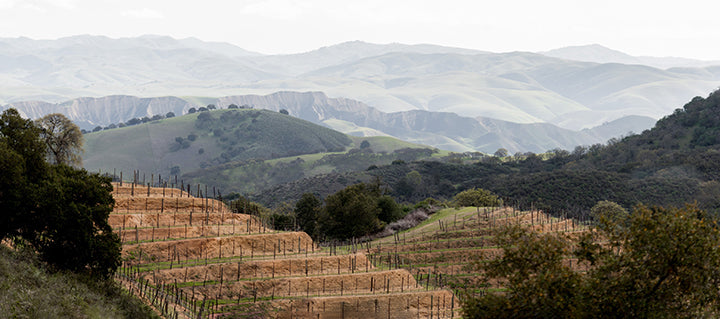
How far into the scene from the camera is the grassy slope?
19.2m

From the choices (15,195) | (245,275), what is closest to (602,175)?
(245,275)

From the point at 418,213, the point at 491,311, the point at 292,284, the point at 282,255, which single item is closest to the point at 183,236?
the point at 282,255

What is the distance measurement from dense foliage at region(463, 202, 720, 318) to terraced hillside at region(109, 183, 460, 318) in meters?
13.6

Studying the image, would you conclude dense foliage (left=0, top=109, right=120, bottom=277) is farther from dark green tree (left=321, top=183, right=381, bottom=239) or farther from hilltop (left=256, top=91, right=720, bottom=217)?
hilltop (left=256, top=91, right=720, bottom=217)

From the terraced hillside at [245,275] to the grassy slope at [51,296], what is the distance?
213 cm

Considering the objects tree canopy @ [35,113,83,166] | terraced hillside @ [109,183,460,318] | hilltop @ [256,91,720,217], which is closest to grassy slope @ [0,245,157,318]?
terraced hillside @ [109,183,460,318]

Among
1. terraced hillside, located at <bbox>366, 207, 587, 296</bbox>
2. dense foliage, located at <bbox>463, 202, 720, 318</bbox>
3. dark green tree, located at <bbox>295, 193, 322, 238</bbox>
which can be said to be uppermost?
Result: dense foliage, located at <bbox>463, 202, 720, 318</bbox>

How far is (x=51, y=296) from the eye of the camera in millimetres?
21453

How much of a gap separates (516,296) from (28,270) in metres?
18.3

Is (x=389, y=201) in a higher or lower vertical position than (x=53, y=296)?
lower

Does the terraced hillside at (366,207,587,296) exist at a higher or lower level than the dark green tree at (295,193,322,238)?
higher

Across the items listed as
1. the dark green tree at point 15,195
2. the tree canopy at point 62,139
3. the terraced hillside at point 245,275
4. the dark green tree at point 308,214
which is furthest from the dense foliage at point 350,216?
the dark green tree at point 15,195

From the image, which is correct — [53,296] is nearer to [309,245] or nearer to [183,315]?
[183,315]

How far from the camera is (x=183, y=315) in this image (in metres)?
28.9
